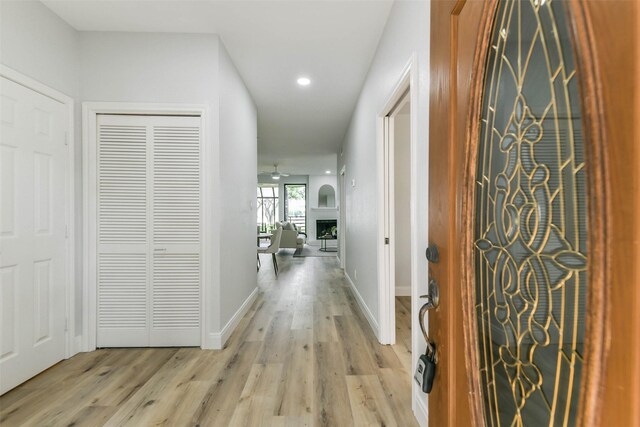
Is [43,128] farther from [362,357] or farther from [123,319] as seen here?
[362,357]

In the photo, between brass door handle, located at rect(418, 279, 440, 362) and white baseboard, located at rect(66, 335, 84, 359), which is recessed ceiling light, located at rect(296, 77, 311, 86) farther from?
white baseboard, located at rect(66, 335, 84, 359)

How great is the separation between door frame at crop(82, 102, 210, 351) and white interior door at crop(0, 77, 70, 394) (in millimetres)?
164

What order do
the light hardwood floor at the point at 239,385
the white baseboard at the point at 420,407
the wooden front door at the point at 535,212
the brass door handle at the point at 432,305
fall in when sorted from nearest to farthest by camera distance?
the wooden front door at the point at 535,212 < the brass door handle at the point at 432,305 < the white baseboard at the point at 420,407 < the light hardwood floor at the point at 239,385

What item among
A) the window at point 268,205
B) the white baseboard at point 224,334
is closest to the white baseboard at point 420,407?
the white baseboard at point 224,334

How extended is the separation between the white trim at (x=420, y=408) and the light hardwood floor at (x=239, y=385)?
46 mm

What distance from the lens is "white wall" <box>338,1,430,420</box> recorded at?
5.24 ft

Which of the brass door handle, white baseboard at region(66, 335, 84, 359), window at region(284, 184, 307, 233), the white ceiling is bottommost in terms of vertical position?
white baseboard at region(66, 335, 84, 359)

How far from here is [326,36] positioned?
2613 millimetres

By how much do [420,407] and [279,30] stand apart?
9.62 ft

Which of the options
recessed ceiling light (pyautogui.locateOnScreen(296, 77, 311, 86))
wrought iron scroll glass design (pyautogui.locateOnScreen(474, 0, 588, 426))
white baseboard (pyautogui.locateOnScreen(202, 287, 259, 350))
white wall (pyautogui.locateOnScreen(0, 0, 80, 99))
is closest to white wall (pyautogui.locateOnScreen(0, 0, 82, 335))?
white wall (pyautogui.locateOnScreen(0, 0, 80, 99))

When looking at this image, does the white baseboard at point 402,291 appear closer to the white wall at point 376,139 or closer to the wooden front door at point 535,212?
the white wall at point 376,139

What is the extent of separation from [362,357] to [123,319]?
2.10m

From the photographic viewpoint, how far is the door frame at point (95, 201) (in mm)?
2527

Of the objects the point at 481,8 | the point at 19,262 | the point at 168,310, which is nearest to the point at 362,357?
the point at 168,310
